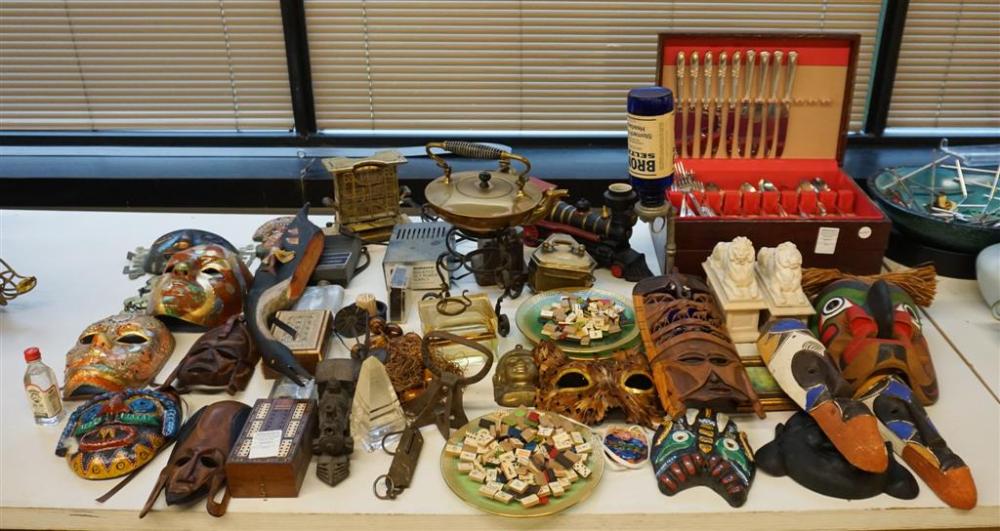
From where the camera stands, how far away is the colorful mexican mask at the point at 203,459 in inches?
62.8

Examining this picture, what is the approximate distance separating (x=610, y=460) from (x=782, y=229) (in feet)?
2.79

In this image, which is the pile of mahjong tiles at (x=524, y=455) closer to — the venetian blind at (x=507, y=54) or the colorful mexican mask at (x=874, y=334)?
the colorful mexican mask at (x=874, y=334)

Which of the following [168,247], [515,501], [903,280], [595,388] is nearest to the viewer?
[515,501]

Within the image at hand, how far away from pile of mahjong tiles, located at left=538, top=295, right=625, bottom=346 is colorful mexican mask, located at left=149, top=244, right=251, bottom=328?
0.79m

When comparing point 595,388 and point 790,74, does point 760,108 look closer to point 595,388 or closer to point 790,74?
point 790,74

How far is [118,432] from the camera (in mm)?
1707

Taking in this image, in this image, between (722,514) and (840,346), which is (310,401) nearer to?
(722,514)

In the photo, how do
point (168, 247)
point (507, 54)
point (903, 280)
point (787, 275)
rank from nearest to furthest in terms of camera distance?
point (787, 275)
point (903, 280)
point (168, 247)
point (507, 54)

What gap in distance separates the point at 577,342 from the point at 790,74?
1.11 meters

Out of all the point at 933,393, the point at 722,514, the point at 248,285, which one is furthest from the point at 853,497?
the point at 248,285

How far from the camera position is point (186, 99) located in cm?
335

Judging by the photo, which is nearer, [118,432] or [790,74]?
[118,432]

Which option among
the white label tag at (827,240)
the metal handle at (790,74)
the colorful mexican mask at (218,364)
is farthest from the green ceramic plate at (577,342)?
the metal handle at (790,74)

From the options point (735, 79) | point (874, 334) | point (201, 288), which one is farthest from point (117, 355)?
point (735, 79)
